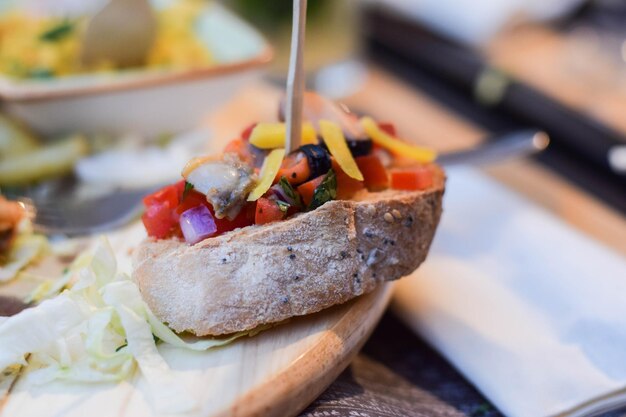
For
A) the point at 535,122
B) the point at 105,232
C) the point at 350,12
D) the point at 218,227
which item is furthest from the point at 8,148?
the point at 350,12

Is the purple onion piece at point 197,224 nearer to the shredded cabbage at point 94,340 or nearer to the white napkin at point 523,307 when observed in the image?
the shredded cabbage at point 94,340

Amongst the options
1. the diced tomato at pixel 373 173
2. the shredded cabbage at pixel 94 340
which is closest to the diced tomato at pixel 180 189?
the shredded cabbage at pixel 94 340

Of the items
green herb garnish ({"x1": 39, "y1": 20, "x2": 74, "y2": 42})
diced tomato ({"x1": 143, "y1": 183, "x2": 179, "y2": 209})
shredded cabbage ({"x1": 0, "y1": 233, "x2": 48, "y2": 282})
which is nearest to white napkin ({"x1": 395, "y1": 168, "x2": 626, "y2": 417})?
diced tomato ({"x1": 143, "y1": 183, "x2": 179, "y2": 209})

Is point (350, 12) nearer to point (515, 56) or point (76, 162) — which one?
point (515, 56)

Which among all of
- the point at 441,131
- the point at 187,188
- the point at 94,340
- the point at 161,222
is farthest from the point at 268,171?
the point at 441,131

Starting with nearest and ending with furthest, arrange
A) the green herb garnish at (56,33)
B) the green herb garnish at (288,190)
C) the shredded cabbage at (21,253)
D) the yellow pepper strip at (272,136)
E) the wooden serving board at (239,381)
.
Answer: the wooden serving board at (239,381) < the green herb garnish at (288,190) < the yellow pepper strip at (272,136) < the shredded cabbage at (21,253) < the green herb garnish at (56,33)

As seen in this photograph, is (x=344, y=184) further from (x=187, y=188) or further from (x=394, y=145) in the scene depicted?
(x=187, y=188)
